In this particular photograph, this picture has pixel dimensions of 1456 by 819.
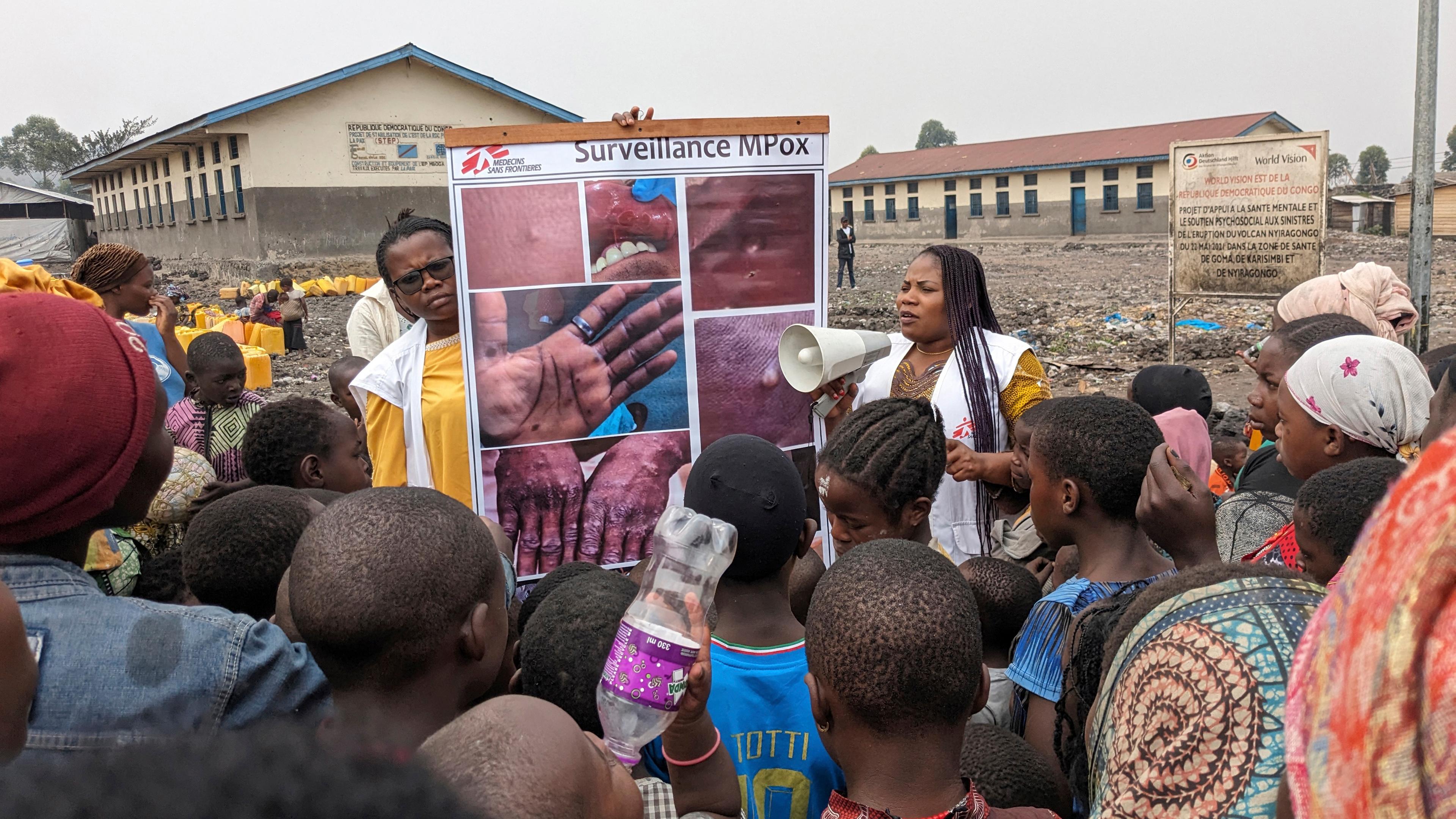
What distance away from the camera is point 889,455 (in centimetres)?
274

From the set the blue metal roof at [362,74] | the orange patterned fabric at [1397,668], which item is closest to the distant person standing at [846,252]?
the blue metal roof at [362,74]

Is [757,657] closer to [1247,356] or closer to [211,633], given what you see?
[211,633]

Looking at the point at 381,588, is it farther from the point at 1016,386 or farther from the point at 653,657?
the point at 1016,386

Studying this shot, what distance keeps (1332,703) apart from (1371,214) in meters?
45.9

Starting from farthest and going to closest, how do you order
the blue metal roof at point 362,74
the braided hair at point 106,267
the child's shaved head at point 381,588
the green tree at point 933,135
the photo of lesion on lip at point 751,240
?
the green tree at point 933,135
the blue metal roof at point 362,74
the braided hair at point 106,267
the photo of lesion on lip at point 751,240
the child's shaved head at point 381,588

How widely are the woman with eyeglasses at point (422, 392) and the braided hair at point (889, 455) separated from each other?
4.28 ft

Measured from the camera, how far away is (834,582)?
1743mm

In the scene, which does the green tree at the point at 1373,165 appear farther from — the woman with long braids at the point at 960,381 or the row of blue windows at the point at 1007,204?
the woman with long braids at the point at 960,381

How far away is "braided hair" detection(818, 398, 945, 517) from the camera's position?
2.73m

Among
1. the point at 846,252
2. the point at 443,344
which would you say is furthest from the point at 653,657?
the point at 846,252

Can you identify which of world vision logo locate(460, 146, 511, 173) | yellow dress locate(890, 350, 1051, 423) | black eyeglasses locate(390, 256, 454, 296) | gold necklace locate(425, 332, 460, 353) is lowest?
yellow dress locate(890, 350, 1051, 423)

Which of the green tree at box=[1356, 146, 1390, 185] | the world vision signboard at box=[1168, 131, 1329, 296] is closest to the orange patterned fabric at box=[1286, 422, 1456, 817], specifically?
the world vision signboard at box=[1168, 131, 1329, 296]

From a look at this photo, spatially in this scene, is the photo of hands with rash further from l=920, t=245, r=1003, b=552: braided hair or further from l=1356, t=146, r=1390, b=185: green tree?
l=1356, t=146, r=1390, b=185: green tree

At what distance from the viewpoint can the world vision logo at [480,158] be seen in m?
3.29
